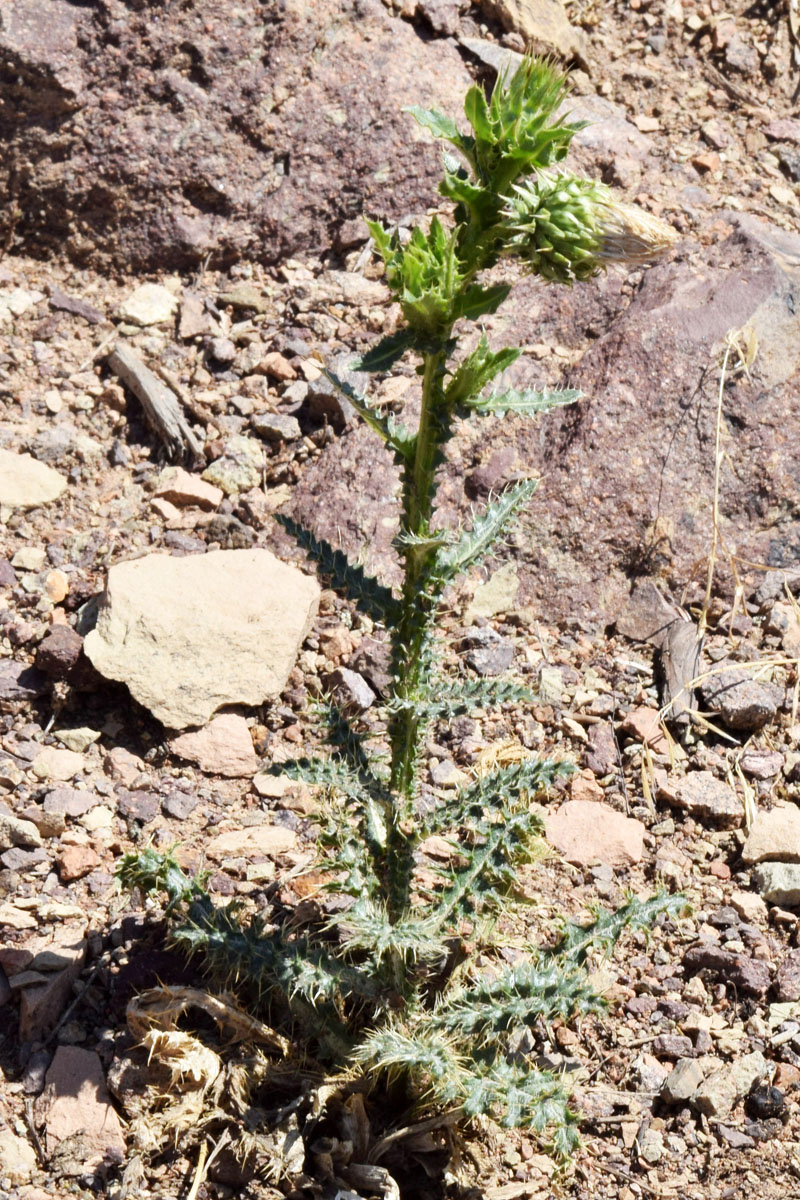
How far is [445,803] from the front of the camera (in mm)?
2711

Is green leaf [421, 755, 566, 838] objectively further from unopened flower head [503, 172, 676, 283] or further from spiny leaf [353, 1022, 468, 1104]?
unopened flower head [503, 172, 676, 283]

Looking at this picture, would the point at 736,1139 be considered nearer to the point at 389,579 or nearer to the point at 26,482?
the point at 389,579

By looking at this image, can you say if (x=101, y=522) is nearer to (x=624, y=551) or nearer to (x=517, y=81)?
(x=624, y=551)

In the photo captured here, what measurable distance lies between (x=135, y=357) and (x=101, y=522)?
2.43 ft

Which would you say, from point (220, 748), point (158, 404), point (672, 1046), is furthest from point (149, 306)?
point (672, 1046)

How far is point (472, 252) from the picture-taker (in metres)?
2.07

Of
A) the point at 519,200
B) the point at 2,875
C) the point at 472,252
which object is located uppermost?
the point at 519,200

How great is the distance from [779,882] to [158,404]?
2.67 m

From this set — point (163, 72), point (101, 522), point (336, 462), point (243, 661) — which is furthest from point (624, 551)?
point (163, 72)

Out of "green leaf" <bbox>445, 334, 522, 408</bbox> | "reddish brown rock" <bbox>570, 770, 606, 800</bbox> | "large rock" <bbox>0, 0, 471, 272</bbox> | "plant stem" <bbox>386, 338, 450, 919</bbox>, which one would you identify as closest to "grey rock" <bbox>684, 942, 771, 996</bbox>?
"reddish brown rock" <bbox>570, 770, 606, 800</bbox>

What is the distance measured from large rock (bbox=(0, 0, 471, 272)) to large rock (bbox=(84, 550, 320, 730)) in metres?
1.66

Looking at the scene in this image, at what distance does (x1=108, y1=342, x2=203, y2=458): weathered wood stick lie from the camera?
4.25 m

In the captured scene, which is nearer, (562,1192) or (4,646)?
(562,1192)

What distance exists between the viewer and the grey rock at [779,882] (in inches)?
126
